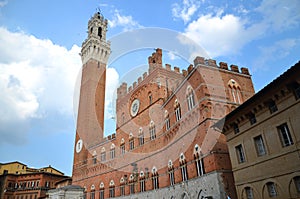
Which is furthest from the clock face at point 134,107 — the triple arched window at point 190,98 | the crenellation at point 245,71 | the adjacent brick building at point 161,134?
the crenellation at point 245,71

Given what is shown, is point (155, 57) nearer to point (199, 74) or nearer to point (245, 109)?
point (199, 74)

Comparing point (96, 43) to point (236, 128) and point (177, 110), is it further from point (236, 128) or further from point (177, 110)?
point (236, 128)

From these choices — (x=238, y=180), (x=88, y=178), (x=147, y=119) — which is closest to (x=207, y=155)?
(x=238, y=180)

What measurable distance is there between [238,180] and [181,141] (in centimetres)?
714

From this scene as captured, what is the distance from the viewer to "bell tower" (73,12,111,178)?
38438 millimetres

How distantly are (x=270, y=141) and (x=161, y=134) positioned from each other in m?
13.6

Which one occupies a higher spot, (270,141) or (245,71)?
(245,71)

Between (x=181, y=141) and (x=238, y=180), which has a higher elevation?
(x=181, y=141)

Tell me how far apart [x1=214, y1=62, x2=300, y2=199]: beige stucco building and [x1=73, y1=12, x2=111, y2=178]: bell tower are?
90.5 ft

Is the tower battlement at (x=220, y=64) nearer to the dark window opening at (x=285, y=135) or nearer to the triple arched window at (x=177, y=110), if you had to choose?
the triple arched window at (x=177, y=110)

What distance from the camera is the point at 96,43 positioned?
46750 mm

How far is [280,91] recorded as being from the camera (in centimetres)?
1095

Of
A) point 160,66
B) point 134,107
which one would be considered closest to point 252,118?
point 160,66

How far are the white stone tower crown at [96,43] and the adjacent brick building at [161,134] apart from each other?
200 centimetres
